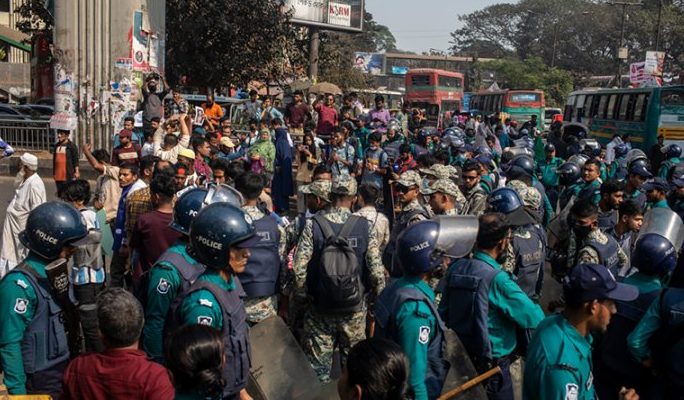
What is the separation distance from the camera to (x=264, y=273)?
5.78 meters

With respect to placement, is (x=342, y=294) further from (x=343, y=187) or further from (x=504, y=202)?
(x=504, y=202)

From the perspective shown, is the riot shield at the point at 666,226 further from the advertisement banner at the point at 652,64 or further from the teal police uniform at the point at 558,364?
the advertisement banner at the point at 652,64

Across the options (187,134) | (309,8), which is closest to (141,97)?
(187,134)

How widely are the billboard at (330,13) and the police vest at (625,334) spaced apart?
32.3m

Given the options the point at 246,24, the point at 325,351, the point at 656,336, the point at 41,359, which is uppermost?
the point at 246,24

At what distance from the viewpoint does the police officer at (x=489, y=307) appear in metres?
4.38

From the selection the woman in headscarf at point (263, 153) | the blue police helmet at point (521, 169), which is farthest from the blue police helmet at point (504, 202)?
the woman in headscarf at point (263, 153)

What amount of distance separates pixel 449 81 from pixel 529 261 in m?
44.0

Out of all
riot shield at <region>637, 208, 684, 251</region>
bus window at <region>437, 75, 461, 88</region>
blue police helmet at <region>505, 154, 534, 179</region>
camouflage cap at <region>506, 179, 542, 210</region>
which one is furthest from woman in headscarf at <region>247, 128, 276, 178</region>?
bus window at <region>437, 75, 461, 88</region>

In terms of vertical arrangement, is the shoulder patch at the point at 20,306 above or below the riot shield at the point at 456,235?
below

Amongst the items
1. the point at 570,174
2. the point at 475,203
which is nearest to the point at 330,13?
the point at 570,174

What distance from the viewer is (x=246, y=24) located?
25438mm

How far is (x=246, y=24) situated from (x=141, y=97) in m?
9.30

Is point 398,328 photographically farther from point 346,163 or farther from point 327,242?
point 346,163
